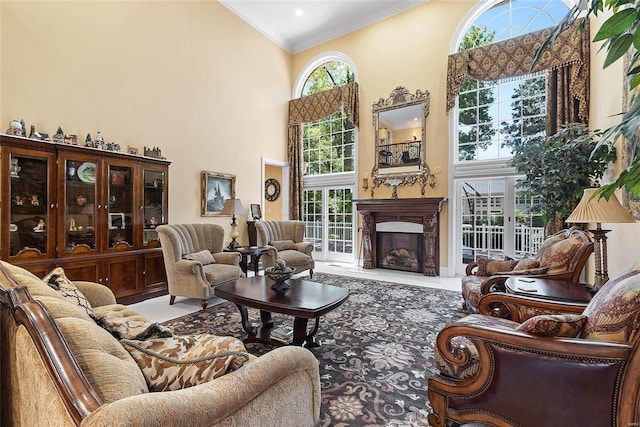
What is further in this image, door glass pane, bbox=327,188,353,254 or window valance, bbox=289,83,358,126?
door glass pane, bbox=327,188,353,254

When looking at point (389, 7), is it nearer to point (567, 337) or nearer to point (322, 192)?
point (322, 192)

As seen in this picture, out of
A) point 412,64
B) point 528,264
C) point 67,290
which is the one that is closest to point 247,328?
point 67,290

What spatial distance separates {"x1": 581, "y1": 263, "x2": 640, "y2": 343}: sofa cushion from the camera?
1113 millimetres

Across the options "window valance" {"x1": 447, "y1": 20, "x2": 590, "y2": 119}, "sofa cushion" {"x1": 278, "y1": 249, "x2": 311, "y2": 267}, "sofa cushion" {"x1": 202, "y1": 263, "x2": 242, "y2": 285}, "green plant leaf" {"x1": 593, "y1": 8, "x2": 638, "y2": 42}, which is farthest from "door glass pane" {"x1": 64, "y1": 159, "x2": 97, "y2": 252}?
"window valance" {"x1": 447, "y1": 20, "x2": 590, "y2": 119}

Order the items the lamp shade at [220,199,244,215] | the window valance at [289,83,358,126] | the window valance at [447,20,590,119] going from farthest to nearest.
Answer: the window valance at [289,83,358,126] < the lamp shade at [220,199,244,215] < the window valance at [447,20,590,119]

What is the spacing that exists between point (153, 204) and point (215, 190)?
4.30 ft

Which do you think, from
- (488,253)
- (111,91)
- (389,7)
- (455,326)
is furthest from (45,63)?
(488,253)

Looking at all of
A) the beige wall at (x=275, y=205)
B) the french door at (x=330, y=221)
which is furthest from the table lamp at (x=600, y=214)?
the beige wall at (x=275, y=205)

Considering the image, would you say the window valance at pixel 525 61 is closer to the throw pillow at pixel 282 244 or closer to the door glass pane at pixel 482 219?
the door glass pane at pixel 482 219

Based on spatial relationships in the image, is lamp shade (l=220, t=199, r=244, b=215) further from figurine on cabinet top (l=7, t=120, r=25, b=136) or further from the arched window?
the arched window

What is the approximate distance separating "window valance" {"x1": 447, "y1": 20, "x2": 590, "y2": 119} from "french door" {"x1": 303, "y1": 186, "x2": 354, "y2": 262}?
117 inches

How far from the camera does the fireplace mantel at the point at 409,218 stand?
213 inches

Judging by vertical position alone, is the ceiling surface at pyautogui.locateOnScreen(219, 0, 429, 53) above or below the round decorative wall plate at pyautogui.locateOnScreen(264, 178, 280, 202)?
above

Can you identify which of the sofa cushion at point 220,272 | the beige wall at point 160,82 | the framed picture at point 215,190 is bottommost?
the sofa cushion at point 220,272
